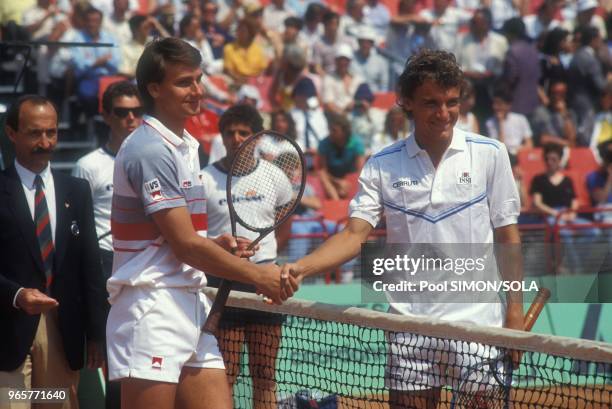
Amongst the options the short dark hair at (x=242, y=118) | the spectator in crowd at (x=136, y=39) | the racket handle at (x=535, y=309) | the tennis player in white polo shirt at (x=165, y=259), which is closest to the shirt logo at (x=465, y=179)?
the racket handle at (x=535, y=309)

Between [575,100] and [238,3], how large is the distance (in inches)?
192

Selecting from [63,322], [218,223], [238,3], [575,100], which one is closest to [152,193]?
[63,322]

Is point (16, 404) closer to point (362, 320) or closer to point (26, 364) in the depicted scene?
point (26, 364)

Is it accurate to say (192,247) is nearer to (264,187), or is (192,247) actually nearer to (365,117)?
(264,187)

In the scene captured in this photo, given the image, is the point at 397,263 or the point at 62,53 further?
the point at 62,53

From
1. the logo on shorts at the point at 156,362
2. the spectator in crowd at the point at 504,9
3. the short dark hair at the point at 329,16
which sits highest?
the spectator in crowd at the point at 504,9

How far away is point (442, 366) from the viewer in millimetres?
4480

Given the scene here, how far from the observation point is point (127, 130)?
23.9ft

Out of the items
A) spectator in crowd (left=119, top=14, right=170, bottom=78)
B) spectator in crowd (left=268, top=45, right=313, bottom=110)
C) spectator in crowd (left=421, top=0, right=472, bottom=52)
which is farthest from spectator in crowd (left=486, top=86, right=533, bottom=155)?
spectator in crowd (left=119, top=14, right=170, bottom=78)

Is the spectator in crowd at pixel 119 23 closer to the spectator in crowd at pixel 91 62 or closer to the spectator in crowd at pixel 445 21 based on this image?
the spectator in crowd at pixel 91 62

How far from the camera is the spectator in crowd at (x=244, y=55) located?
1327 centimetres

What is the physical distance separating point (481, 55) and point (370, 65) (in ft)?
5.29

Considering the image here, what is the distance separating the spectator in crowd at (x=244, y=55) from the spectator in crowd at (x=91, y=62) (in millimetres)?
1587

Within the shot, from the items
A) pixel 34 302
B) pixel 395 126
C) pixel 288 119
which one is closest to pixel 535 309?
pixel 34 302
